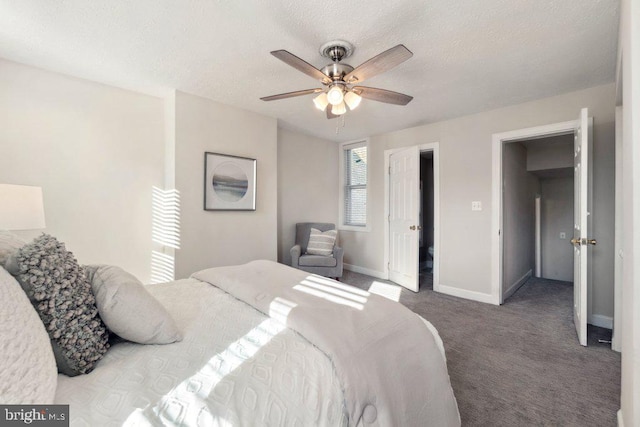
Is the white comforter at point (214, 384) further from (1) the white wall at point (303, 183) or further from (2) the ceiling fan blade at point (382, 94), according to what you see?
(1) the white wall at point (303, 183)

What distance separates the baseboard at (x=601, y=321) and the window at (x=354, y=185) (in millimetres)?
2981

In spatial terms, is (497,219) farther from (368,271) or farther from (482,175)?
(368,271)

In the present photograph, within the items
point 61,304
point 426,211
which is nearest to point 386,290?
point 426,211

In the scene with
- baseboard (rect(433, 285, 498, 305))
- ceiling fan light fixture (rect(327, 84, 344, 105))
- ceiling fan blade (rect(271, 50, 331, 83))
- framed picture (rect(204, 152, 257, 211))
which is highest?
ceiling fan blade (rect(271, 50, 331, 83))

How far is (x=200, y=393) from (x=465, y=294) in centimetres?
363

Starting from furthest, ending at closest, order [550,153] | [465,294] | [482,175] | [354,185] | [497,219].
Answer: [354,185]
[550,153]
[465,294]
[482,175]
[497,219]

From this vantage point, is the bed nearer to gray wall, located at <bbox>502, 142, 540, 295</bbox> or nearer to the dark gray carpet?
the dark gray carpet

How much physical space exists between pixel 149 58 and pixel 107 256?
198 cm

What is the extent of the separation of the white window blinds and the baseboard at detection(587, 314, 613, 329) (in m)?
3.00

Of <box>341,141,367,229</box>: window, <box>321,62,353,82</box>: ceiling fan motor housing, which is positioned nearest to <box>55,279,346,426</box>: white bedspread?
<box>321,62,353,82</box>: ceiling fan motor housing

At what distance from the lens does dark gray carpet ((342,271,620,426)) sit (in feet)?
5.16

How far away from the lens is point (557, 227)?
4746 mm

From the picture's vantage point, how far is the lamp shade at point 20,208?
5.20ft

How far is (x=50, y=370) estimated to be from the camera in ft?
2.42
